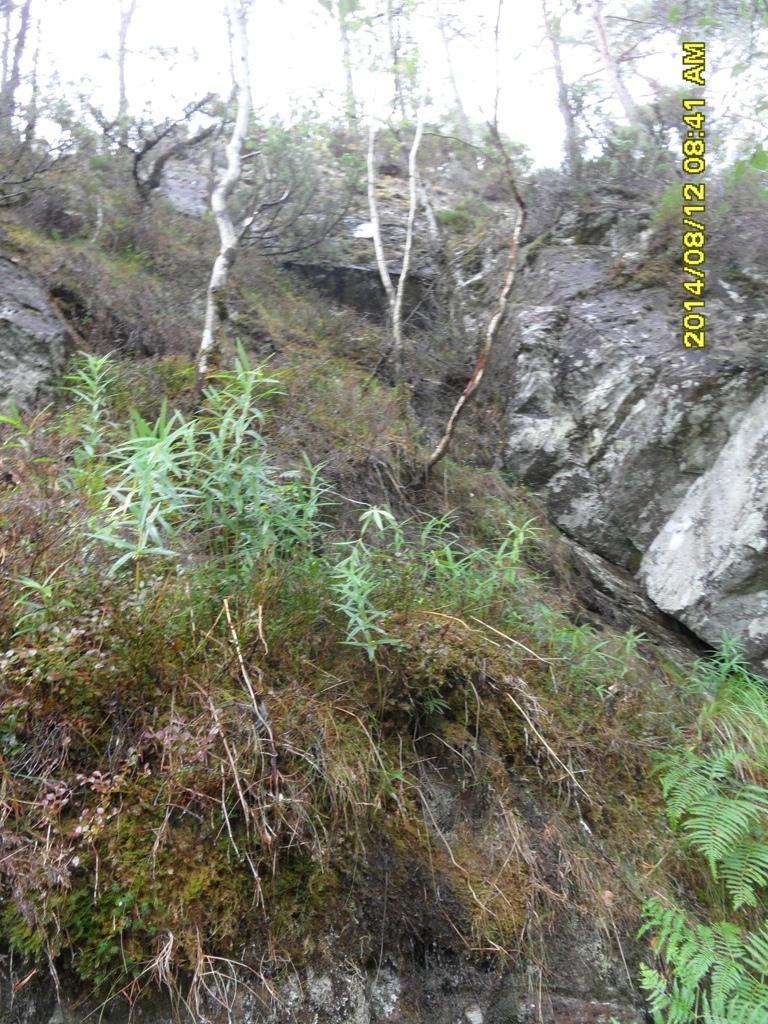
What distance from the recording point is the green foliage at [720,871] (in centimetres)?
262

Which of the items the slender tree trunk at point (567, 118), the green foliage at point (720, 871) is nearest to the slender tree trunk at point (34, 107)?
the slender tree trunk at point (567, 118)

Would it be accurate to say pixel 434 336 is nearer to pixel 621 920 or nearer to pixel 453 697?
pixel 453 697

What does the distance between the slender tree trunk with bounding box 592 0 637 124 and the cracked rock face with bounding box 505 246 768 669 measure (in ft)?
12.5

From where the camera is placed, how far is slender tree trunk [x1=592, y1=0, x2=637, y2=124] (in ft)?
29.6

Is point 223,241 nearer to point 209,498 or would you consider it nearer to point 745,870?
point 209,498

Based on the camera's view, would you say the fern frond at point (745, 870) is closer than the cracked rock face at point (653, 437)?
Yes

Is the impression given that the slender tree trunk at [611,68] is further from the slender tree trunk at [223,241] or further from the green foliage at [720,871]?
the green foliage at [720,871]

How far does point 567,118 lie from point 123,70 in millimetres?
5295

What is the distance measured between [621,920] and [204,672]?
1.89 m

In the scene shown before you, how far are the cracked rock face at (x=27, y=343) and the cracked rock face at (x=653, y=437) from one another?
3454mm

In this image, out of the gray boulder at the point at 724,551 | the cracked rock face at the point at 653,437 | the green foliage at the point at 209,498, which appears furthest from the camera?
the cracked rock face at the point at 653,437

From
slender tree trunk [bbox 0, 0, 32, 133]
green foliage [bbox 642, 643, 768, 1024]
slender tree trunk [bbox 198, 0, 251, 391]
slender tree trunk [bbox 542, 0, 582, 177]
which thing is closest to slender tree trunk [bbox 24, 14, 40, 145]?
slender tree trunk [bbox 0, 0, 32, 133]

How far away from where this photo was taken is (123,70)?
8883mm

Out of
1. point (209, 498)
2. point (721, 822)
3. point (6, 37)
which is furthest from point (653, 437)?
point (6, 37)
